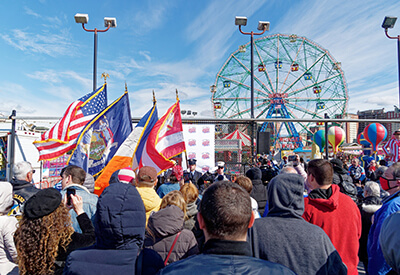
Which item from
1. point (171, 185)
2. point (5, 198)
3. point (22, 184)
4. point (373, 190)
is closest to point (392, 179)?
point (373, 190)

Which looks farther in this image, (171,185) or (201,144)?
(201,144)

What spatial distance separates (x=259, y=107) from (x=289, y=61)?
6618mm

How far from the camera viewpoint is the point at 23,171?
11.8ft

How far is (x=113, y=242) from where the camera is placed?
1549 millimetres

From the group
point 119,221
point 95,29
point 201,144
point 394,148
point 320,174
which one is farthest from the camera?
point 394,148

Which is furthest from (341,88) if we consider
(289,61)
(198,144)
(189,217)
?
(189,217)

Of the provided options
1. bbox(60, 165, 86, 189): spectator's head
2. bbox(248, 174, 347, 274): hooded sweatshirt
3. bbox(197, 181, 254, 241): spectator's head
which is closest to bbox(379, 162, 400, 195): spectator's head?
bbox(248, 174, 347, 274): hooded sweatshirt

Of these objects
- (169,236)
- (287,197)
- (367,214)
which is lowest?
(367,214)

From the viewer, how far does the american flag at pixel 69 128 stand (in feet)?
17.8

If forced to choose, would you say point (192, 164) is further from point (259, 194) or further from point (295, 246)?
point (295, 246)

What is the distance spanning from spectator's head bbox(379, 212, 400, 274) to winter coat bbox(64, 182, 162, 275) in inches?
47.6

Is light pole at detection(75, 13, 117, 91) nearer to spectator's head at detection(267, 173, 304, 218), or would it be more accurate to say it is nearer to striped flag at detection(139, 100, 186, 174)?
striped flag at detection(139, 100, 186, 174)

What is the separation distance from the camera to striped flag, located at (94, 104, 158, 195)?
14.9ft

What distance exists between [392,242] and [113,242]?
1373 millimetres
